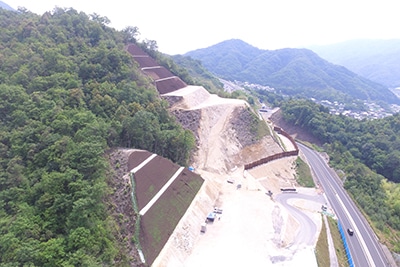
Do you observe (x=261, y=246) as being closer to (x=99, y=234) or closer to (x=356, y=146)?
(x=99, y=234)

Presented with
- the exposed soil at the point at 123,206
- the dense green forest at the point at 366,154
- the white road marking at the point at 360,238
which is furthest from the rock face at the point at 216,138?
the dense green forest at the point at 366,154

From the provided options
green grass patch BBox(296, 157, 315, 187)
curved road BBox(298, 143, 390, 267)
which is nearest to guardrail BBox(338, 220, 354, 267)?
curved road BBox(298, 143, 390, 267)

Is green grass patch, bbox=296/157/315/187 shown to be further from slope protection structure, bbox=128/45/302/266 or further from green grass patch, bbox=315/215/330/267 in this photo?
green grass patch, bbox=315/215/330/267

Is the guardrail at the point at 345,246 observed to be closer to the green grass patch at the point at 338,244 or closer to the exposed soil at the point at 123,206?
the green grass patch at the point at 338,244

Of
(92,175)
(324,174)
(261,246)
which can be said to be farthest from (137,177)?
(324,174)

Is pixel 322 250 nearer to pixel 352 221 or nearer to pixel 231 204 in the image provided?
pixel 231 204

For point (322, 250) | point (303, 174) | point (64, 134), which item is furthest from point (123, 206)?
point (303, 174)
